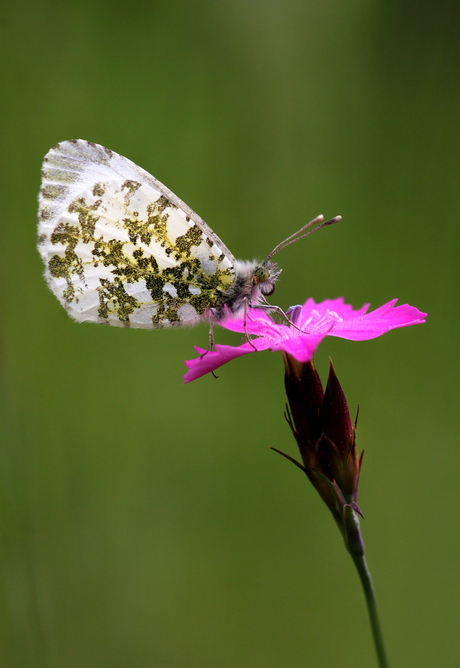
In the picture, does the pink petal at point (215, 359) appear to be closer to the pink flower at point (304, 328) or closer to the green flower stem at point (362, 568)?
the pink flower at point (304, 328)

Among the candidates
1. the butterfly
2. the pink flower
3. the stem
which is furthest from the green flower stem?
the butterfly

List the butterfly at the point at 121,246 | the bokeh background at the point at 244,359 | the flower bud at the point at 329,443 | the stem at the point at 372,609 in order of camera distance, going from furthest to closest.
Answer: the bokeh background at the point at 244,359, the butterfly at the point at 121,246, the flower bud at the point at 329,443, the stem at the point at 372,609

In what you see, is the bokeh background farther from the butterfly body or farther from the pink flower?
the pink flower

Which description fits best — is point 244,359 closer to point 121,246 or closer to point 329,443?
point 121,246

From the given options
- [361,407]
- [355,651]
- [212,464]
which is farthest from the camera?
[361,407]

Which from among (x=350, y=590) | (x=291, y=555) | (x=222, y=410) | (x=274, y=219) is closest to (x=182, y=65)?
(x=274, y=219)

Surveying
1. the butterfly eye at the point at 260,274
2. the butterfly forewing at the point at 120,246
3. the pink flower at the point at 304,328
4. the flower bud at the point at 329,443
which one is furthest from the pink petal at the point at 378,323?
the butterfly forewing at the point at 120,246

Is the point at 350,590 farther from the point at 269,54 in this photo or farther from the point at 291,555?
the point at 269,54
